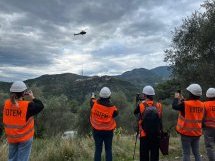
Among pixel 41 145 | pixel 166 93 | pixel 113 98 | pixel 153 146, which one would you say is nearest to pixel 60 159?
pixel 41 145

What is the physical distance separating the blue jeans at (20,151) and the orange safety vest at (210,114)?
4.50 m

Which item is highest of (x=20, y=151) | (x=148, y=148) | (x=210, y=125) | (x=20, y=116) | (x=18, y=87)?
(x=18, y=87)

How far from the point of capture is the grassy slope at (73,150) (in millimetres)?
10867

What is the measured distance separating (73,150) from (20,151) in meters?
4.07

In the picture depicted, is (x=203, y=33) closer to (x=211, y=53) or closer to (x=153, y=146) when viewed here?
(x=211, y=53)

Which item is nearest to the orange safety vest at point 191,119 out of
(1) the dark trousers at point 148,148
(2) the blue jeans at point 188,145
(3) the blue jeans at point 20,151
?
(2) the blue jeans at point 188,145

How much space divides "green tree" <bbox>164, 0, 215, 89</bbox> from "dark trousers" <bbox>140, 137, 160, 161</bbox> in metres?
8.67

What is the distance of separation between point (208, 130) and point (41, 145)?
5531 mm

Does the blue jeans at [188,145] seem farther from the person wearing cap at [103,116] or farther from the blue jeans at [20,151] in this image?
the blue jeans at [20,151]

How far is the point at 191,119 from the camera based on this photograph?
841 cm

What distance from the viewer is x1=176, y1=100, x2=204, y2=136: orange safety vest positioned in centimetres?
835

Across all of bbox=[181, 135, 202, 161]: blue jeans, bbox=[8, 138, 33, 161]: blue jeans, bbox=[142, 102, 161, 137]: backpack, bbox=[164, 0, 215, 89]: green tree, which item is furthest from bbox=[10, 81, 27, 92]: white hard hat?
bbox=[164, 0, 215, 89]: green tree

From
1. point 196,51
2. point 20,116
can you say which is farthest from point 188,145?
point 196,51

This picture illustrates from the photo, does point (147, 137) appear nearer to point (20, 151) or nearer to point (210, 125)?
point (210, 125)
